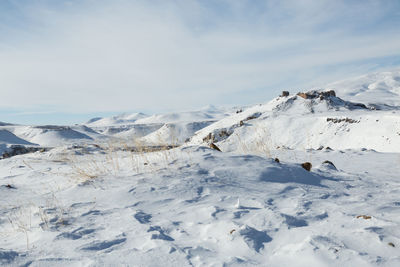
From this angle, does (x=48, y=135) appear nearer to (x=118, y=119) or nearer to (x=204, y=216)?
(x=204, y=216)

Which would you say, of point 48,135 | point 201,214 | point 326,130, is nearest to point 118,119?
point 48,135

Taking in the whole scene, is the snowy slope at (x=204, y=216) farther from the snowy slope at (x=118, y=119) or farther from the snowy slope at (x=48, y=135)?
the snowy slope at (x=118, y=119)

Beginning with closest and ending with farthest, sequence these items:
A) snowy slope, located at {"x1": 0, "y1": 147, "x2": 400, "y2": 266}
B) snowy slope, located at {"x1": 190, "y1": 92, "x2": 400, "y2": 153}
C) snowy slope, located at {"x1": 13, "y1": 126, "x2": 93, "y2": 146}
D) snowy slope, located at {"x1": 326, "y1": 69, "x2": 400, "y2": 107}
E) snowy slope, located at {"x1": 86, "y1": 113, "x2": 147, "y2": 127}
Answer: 1. snowy slope, located at {"x1": 0, "y1": 147, "x2": 400, "y2": 266}
2. snowy slope, located at {"x1": 190, "y1": 92, "x2": 400, "y2": 153}
3. snowy slope, located at {"x1": 13, "y1": 126, "x2": 93, "y2": 146}
4. snowy slope, located at {"x1": 326, "y1": 69, "x2": 400, "y2": 107}
5. snowy slope, located at {"x1": 86, "y1": 113, "x2": 147, "y2": 127}

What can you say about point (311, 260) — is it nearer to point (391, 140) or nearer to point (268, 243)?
point (268, 243)

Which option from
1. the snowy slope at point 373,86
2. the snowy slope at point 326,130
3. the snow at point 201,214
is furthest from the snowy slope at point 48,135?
the snowy slope at point 373,86

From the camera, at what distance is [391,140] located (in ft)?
45.7

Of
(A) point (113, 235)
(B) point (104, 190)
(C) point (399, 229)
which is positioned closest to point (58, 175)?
(B) point (104, 190)

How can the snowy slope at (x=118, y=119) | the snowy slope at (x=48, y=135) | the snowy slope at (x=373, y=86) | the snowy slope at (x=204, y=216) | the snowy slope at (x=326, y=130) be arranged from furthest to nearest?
the snowy slope at (x=118, y=119), the snowy slope at (x=373, y=86), the snowy slope at (x=48, y=135), the snowy slope at (x=326, y=130), the snowy slope at (x=204, y=216)

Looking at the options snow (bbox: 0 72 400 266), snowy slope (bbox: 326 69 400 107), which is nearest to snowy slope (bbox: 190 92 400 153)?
snow (bbox: 0 72 400 266)

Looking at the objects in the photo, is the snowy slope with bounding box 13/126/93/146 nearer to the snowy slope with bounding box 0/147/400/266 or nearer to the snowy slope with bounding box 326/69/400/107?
the snowy slope with bounding box 0/147/400/266

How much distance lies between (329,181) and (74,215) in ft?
8.61

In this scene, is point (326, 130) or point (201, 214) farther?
point (326, 130)

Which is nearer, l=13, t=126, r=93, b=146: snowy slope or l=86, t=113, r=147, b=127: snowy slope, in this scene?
l=13, t=126, r=93, b=146: snowy slope

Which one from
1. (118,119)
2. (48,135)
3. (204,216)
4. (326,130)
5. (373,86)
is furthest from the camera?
(118,119)
